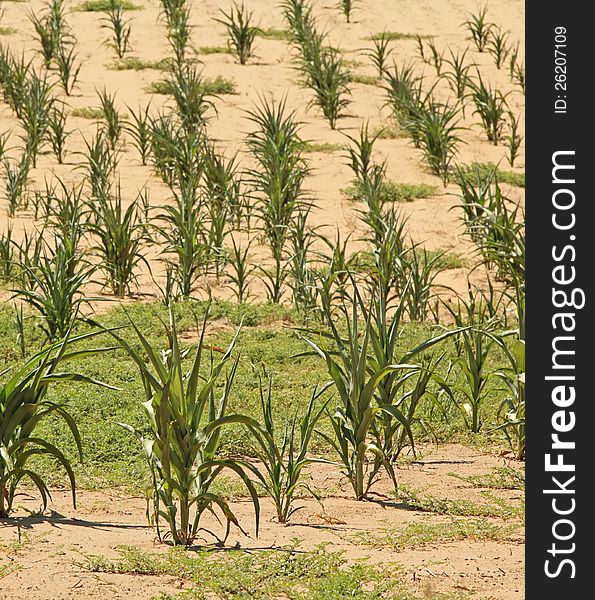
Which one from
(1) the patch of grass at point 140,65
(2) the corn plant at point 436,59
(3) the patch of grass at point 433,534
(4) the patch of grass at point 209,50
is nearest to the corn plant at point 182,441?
(3) the patch of grass at point 433,534

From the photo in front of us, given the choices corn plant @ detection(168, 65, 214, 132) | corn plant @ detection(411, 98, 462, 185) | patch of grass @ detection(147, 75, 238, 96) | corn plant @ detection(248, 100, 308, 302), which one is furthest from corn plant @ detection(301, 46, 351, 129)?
corn plant @ detection(248, 100, 308, 302)

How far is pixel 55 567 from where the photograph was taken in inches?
121

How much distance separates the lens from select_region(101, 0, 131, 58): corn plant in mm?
12109

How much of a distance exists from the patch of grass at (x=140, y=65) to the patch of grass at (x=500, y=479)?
26.8 feet

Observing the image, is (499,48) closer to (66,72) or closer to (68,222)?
(66,72)

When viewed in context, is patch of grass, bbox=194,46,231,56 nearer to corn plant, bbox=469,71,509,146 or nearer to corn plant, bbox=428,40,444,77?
corn plant, bbox=428,40,444,77

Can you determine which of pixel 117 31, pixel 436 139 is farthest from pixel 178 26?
pixel 436 139

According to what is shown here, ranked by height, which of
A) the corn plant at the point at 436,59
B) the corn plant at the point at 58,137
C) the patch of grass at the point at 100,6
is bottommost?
the corn plant at the point at 58,137

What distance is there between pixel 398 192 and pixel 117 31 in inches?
175

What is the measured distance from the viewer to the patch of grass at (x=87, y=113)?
409 inches

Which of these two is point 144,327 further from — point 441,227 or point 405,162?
point 405,162

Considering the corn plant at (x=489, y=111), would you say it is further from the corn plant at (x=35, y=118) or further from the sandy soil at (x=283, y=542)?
the sandy soil at (x=283, y=542)

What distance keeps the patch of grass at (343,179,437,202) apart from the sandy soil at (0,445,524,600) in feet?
16.0

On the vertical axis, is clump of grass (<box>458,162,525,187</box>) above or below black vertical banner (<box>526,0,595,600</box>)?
above
